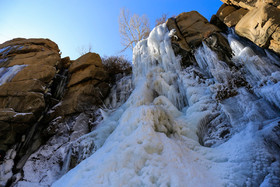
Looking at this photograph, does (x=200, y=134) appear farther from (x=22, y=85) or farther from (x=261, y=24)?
(x=22, y=85)

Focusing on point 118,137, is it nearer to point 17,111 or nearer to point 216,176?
point 216,176

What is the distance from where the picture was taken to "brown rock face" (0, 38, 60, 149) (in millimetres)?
5738

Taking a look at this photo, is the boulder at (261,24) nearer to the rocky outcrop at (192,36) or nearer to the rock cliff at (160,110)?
the rock cliff at (160,110)

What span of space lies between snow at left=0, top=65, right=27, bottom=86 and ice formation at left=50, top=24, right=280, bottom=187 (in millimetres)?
4496

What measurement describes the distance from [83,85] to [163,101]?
15.6 feet

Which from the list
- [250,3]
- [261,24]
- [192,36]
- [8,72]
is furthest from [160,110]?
[8,72]

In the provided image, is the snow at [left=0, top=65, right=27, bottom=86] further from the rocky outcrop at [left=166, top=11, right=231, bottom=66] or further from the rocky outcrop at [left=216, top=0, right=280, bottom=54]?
the rocky outcrop at [left=216, top=0, right=280, bottom=54]

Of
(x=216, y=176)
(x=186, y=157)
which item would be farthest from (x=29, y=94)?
(x=216, y=176)

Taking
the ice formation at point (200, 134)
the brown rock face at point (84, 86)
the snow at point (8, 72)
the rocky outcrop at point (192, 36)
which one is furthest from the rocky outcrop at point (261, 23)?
the snow at point (8, 72)

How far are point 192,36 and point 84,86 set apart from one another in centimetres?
611

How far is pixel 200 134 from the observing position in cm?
409

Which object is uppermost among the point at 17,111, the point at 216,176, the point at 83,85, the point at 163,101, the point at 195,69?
the point at 83,85

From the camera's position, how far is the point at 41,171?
5.52 metres

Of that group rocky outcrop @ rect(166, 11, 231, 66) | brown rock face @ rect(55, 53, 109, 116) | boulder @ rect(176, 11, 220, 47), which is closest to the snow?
brown rock face @ rect(55, 53, 109, 116)
